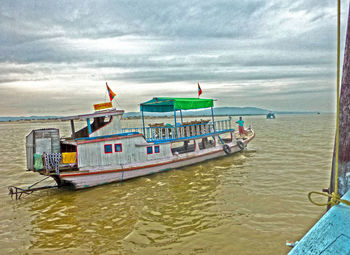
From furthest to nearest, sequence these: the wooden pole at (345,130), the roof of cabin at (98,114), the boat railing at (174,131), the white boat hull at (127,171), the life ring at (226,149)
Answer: the life ring at (226,149)
the boat railing at (174,131)
the roof of cabin at (98,114)
the white boat hull at (127,171)
the wooden pole at (345,130)

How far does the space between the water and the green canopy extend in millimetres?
4113

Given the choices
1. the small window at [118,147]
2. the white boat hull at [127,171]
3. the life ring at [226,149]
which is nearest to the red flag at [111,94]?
the small window at [118,147]

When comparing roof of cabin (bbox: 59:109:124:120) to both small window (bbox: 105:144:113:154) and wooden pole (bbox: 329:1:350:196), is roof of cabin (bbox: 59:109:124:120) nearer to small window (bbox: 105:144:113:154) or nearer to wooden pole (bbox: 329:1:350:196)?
small window (bbox: 105:144:113:154)

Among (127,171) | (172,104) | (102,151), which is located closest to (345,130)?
(102,151)

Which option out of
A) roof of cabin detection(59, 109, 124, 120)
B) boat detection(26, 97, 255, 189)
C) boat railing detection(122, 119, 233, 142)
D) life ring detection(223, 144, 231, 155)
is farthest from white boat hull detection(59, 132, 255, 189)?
roof of cabin detection(59, 109, 124, 120)

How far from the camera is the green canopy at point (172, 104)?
14.7 m

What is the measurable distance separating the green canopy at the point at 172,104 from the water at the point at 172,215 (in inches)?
162

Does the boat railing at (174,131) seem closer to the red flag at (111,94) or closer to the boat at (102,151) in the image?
the boat at (102,151)

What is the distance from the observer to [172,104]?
1580cm

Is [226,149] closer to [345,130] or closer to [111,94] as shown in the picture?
[111,94]

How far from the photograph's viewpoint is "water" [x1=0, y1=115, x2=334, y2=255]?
21.3 feet

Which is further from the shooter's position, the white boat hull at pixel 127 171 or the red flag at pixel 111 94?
the red flag at pixel 111 94

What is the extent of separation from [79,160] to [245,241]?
26.9 ft

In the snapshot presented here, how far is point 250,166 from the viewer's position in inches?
595
